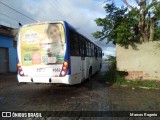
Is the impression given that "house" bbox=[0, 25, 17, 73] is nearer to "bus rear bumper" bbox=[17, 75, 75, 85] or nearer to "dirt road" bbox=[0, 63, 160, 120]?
"bus rear bumper" bbox=[17, 75, 75, 85]

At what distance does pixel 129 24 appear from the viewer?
15.1 metres

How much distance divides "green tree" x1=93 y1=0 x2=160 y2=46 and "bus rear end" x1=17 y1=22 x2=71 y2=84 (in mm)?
5442

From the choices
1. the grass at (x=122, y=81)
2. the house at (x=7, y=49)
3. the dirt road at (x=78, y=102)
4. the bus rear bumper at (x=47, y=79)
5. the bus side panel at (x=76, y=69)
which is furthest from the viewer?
the house at (x=7, y=49)

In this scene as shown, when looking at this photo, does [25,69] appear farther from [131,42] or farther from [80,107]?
[131,42]

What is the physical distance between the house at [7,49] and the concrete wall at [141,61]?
11.5 meters

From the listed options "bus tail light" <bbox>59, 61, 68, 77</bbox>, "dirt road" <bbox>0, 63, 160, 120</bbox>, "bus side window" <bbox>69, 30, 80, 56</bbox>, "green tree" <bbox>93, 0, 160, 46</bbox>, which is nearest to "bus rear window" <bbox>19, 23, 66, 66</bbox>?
"bus tail light" <bbox>59, 61, 68, 77</bbox>

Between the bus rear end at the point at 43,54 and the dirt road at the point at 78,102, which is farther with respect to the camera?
the bus rear end at the point at 43,54

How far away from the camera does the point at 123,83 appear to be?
14406 millimetres

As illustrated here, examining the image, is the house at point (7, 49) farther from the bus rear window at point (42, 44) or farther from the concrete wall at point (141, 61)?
the bus rear window at point (42, 44)

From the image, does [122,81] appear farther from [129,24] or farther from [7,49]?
[7,49]

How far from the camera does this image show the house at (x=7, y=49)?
22422mm

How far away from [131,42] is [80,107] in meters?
8.09

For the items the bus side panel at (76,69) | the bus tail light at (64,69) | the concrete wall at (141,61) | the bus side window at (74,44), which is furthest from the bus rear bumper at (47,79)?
the concrete wall at (141,61)

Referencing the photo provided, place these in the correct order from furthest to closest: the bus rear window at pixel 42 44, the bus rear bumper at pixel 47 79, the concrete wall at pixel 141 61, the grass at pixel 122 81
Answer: the concrete wall at pixel 141 61 → the grass at pixel 122 81 → the bus rear window at pixel 42 44 → the bus rear bumper at pixel 47 79
